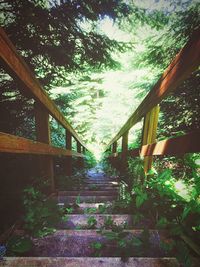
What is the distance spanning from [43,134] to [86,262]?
2130 mm

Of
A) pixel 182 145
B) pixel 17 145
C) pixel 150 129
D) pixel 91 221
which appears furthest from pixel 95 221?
pixel 150 129

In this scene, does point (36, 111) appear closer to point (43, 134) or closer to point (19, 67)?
point (43, 134)

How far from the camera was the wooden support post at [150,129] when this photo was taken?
9.80ft

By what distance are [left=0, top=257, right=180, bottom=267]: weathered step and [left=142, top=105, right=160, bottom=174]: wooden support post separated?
1754 mm

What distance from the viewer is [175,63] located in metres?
1.59

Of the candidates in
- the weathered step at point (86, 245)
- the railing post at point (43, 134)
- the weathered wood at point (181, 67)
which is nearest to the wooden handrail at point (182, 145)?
the weathered wood at point (181, 67)

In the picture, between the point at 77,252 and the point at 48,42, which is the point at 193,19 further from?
the point at 77,252

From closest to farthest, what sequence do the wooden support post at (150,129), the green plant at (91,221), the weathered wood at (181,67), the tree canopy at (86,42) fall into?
the weathered wood at (181,67)
the green plant at (91,221)
the wooden support post at (150,129)
the tree canopy at (86,42)

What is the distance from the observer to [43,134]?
3.37 meters

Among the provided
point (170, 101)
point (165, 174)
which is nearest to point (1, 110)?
point (165, 174)

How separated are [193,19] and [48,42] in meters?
3.74

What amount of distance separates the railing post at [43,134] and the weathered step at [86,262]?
76.4 inches

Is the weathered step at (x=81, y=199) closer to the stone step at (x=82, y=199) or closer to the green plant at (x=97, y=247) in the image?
the stone step at (x=82, y=199)

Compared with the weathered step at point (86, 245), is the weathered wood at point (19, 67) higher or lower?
higher
